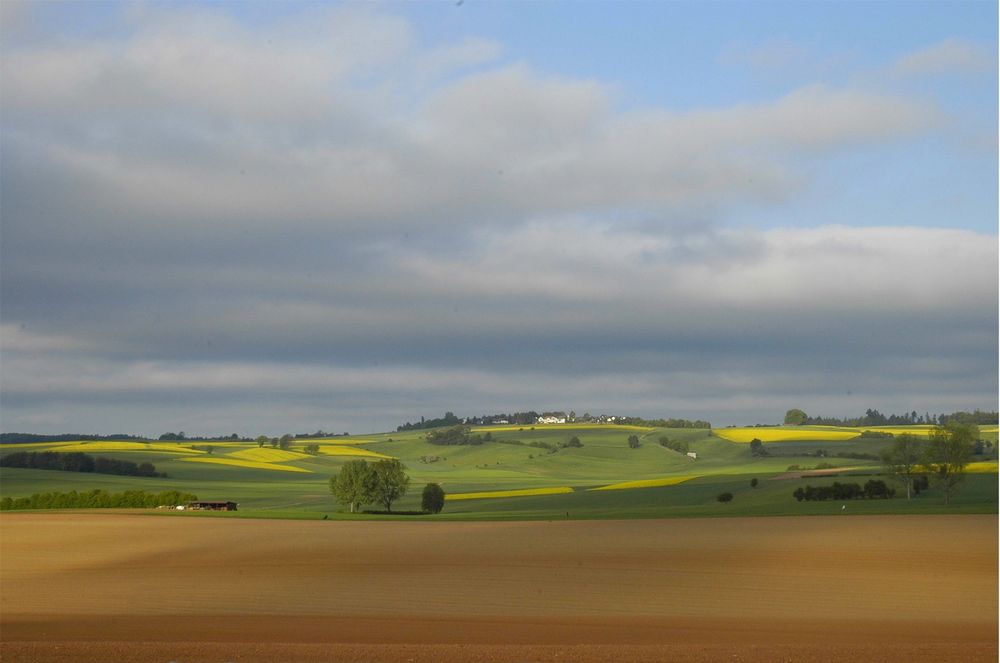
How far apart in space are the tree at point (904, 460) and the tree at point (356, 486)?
3421 cm

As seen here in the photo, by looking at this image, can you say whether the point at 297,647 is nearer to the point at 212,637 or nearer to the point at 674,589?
the point at 212,637

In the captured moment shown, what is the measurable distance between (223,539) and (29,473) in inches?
2514

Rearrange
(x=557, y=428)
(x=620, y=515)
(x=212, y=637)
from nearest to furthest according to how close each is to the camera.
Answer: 1. (x=212, y=637)
2. (x=620, y=515)
3. (x=557, y=428)

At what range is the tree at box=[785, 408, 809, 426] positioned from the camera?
152750 millimetres

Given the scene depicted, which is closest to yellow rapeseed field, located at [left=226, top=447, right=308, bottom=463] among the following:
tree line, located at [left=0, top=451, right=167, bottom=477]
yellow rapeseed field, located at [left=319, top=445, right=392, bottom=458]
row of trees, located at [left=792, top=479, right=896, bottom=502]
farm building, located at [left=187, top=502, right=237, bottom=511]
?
yellow rapeseed field, located at [left=319, top=445, right=392, bottom=458]

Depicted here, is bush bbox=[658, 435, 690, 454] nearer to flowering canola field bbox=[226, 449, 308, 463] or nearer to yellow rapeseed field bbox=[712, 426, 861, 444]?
yellow rapeseed field bbox=[712, 426, 861, 444]

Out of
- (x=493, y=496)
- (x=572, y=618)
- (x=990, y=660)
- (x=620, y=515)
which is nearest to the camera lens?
(x=990, y=660)

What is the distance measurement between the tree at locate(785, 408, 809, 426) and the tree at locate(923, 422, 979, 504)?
309ft

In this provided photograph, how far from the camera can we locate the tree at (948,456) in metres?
58.5

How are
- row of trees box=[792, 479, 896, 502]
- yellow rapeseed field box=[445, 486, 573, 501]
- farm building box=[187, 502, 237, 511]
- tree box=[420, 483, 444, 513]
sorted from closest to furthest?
1. row of trees box=[792, 479, 896, 502]
2. farm building box=[187, 502, 237, 511]
3. tree box=[420, 483, 444, 513]
4. yellow rapeseed field box=[445, 486, 573, 501]

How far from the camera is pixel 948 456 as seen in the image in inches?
2306

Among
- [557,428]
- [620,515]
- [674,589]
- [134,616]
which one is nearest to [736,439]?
[557,428]

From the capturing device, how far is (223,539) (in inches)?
1770

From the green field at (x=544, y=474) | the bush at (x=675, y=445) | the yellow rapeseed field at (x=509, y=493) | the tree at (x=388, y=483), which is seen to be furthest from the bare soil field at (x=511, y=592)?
the bush at (x=675, y=445)
